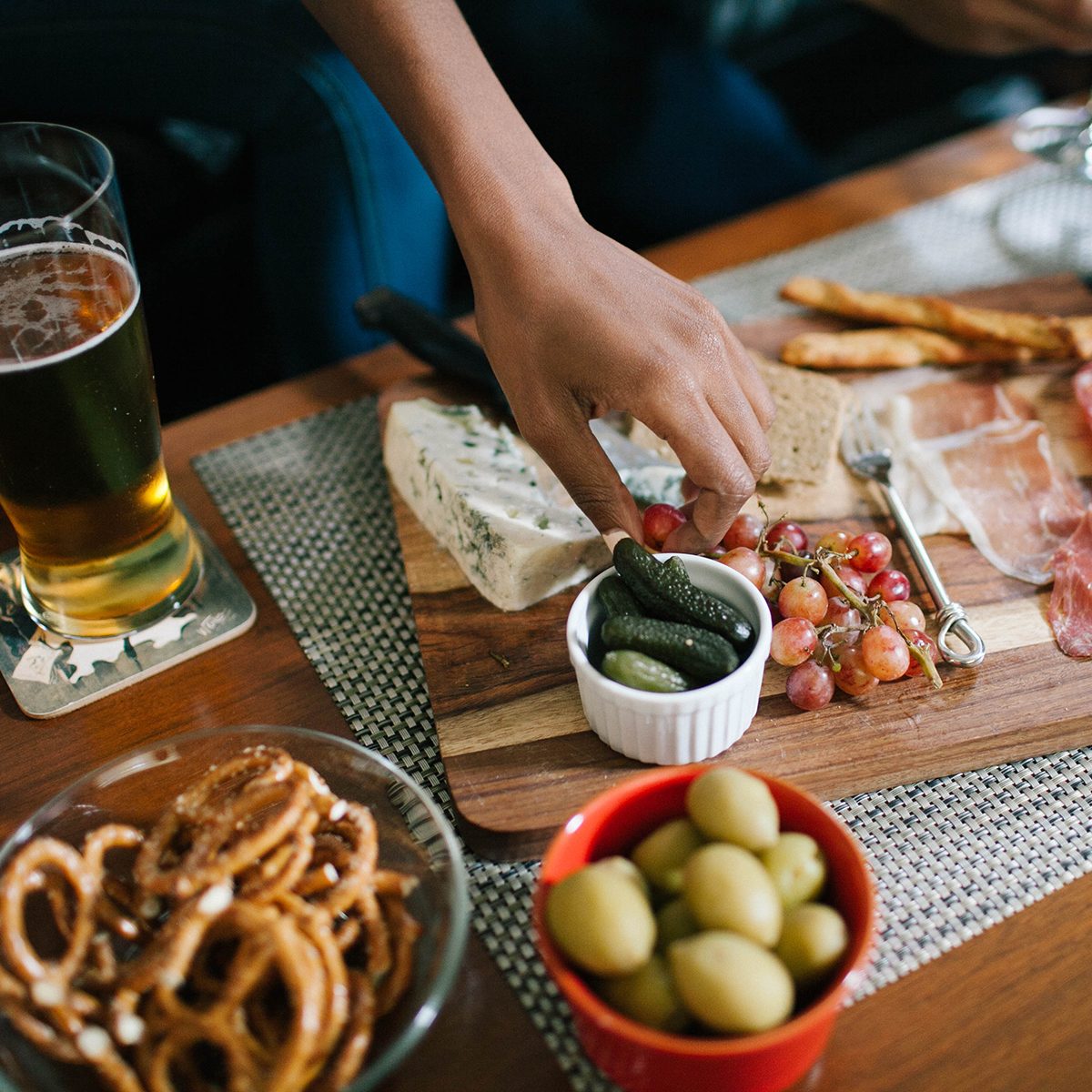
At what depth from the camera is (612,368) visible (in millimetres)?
998

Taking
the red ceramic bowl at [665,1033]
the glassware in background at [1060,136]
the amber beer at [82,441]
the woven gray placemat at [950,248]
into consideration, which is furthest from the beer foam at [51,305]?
the glassware in background at [1060,136]

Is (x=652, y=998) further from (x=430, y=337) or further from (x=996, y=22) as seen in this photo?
(x=996, y=22)

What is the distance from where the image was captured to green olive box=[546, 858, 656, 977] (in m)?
0.66

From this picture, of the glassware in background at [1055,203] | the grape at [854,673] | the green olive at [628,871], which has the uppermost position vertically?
the green olive at [628,871]

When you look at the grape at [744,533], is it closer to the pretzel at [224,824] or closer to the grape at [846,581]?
the grape at [846,581]

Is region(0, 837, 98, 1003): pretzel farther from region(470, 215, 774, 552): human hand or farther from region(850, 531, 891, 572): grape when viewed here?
region(850, 531, 891, 572): grape

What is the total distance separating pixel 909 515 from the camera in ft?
4.03

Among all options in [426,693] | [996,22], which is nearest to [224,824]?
[426,693]

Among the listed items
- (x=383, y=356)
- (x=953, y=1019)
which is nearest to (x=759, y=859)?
(x=953, y=1019)

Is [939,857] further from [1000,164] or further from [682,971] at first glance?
[1000,164]

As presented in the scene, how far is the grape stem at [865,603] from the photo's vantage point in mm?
1011

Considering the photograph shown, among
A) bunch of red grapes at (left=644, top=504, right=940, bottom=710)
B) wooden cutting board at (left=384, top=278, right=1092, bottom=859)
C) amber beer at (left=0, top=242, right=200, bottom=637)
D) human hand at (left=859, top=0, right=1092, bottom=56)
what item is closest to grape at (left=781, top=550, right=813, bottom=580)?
bunch of red grapes at (left=644, top=504, right=940, bottom=710)

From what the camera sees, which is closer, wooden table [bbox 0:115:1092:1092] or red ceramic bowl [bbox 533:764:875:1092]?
red ceramic bowl [bbox 533:764:875:1092]

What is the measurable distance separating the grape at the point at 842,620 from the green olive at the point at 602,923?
16.8 inches
